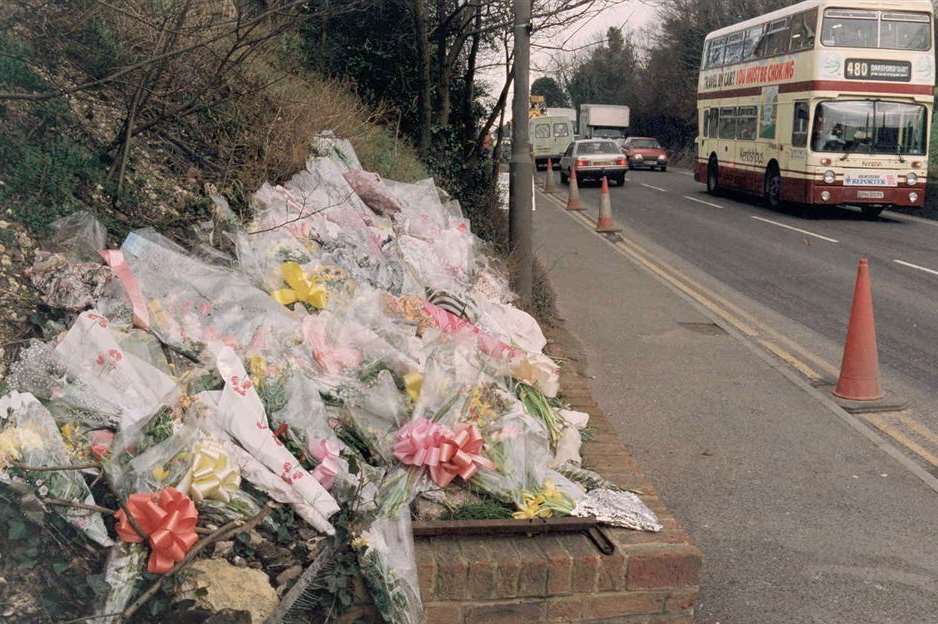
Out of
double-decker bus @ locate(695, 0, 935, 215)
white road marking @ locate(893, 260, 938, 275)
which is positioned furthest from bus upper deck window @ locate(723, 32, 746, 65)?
white road marking @ locate(893, 260, 938, 275)

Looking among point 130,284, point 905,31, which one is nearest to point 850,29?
point 905,31

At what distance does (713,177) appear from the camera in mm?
27484

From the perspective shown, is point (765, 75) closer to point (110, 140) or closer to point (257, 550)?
point (110, 140)

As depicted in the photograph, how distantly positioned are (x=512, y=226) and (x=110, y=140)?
3473mm

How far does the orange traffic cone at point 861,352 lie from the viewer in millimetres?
7074

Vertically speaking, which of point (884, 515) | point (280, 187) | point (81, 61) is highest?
point (81, 61)

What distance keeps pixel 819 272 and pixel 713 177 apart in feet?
47.2

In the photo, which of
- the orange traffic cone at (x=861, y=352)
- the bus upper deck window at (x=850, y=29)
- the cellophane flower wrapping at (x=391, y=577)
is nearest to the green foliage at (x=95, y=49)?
the cellophane flower wrapping at (x=391, y=577)

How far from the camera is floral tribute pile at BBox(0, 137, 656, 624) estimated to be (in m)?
3.05

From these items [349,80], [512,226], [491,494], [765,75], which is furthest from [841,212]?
[491,494]

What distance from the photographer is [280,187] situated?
20.9 ft

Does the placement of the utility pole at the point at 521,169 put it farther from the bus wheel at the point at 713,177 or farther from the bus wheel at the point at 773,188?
the bus wheel at the point at 713,177

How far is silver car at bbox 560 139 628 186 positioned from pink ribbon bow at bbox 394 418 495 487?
28.2m

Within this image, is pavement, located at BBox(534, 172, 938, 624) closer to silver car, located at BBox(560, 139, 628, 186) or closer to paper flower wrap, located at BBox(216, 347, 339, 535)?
paper flower wrap, located at BBox(216, 347, 339, 535)
